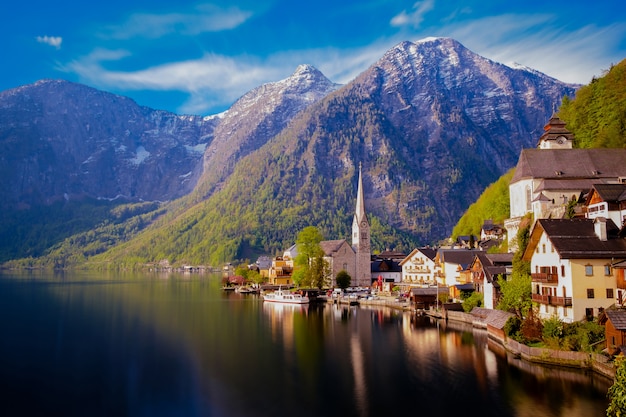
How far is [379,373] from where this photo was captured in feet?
154

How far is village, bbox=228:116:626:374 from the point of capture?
156 ft

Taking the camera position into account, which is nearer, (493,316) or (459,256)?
(493,316)

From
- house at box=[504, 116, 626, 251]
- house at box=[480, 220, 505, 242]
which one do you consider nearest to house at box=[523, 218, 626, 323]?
house at box=[504, 116, 626, 251]

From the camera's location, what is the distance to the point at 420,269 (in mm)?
118562

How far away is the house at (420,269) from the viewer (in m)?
115

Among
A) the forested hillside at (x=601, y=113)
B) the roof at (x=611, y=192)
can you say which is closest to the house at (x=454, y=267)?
the forested hillside at (x=601, y=113)

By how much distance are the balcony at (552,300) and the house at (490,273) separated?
14961 millimetres

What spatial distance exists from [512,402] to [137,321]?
58.9m

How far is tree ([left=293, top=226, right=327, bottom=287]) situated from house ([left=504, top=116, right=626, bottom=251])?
50199 mm

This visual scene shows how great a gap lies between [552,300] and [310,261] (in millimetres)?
83918

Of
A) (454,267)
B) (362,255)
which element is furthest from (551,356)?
(362,255)

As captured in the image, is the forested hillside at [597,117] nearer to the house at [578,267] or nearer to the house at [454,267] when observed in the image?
the house at [454,267]

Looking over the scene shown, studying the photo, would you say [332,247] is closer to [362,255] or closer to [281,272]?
[362,255]

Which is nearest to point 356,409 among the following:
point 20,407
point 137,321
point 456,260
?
point 20,407
